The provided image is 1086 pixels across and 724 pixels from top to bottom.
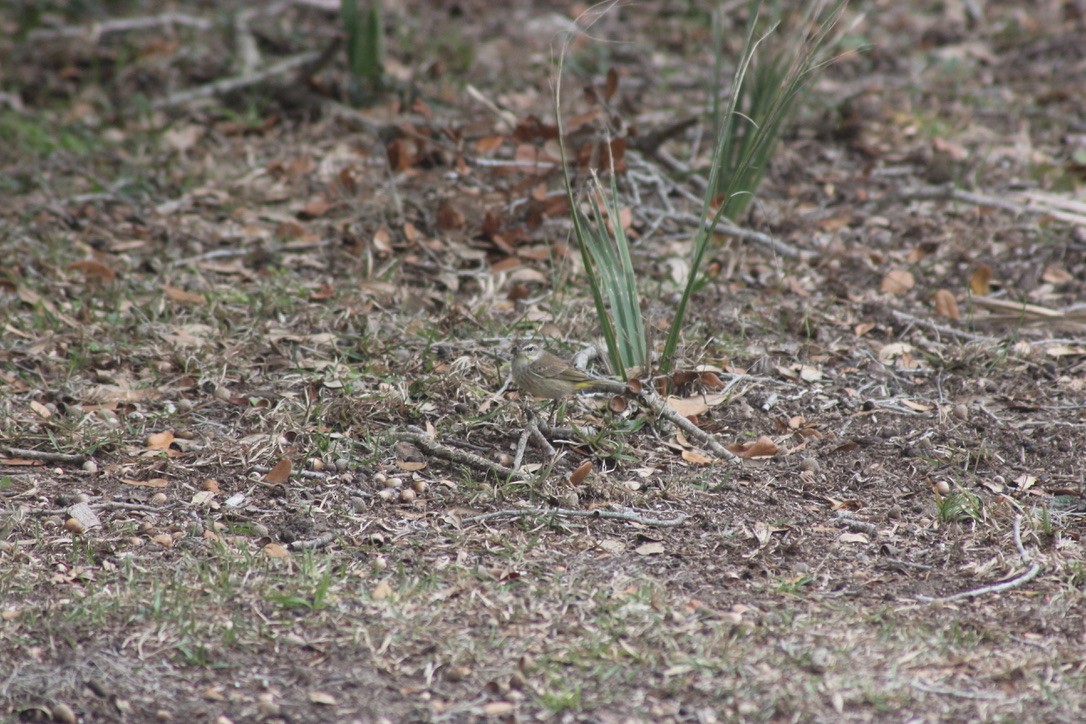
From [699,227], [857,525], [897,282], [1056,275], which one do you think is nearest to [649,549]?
[857,525]

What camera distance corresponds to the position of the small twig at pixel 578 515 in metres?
3.46

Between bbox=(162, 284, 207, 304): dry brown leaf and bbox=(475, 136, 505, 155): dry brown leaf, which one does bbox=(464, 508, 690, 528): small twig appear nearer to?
bbox=(162, 284, 207, 304): dry brown leaf

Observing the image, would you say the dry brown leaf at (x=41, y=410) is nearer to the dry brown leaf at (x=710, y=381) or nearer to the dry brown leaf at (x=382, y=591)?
the dry brown leaf at (x=382, y=591)

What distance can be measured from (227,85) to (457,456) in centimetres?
389

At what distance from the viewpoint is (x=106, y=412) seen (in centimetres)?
398

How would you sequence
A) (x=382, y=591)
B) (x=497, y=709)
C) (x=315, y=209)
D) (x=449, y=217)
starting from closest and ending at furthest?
(x=497, y=709), (x=382, y=591), (x=449, y=217), (x=315, y=209)

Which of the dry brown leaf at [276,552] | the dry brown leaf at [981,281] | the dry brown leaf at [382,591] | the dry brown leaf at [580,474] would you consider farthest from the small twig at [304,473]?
the dry brown leaf at [981,281]

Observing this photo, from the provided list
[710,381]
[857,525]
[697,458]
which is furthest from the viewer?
[710,381]

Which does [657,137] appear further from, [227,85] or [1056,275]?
[227,85]

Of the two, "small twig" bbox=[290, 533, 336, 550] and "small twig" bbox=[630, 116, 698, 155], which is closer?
"small twig" bbox=[290, 533, 336, 550]

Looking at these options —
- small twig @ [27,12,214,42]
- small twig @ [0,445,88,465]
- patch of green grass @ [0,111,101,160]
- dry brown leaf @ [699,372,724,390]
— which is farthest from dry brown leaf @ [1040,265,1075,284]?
small twig @ [27,12,214,42]

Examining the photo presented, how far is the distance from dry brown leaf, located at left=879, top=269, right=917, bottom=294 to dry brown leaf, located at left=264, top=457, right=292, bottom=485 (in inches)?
110

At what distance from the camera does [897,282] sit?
5.07m

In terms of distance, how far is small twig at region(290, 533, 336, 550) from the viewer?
3297mm
